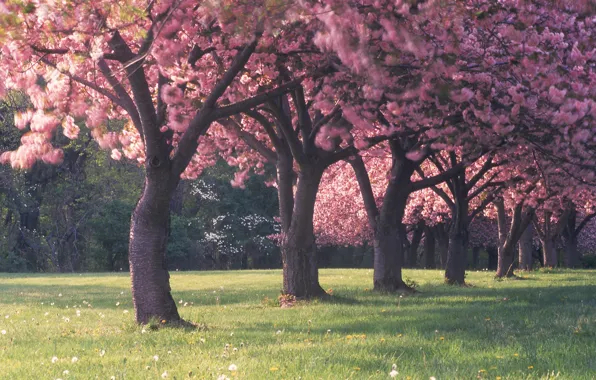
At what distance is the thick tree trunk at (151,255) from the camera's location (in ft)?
43.3

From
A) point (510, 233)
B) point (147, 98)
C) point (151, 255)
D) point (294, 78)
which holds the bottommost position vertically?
point (151, 255)

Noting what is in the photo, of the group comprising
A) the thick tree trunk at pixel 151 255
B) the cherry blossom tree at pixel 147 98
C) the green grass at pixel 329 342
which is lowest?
the green grass at pixel 329 342

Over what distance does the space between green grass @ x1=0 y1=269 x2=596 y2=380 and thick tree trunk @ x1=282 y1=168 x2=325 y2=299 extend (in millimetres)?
852

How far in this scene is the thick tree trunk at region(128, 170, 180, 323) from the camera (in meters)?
13.2

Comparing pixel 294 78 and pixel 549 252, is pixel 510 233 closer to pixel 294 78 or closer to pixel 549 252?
pixel 549 252

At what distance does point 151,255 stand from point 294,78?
15.2 ft

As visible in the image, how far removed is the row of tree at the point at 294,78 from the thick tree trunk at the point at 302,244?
0.13 ft

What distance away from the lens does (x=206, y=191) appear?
66875 mm

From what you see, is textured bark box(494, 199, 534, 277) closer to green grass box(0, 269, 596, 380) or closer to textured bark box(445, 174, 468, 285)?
textured bark box(445, 174, 468, 285)

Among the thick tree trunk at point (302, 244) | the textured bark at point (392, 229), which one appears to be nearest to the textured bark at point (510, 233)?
the textured bark at point (392, 229)

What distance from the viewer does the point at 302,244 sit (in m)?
19.1

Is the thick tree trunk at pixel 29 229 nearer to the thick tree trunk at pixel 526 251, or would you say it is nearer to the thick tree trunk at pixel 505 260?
the thick tree trunk at pixel 526 251

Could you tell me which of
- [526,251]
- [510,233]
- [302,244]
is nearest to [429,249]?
[526,251]

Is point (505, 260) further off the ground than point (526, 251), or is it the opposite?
point (526, 251)
